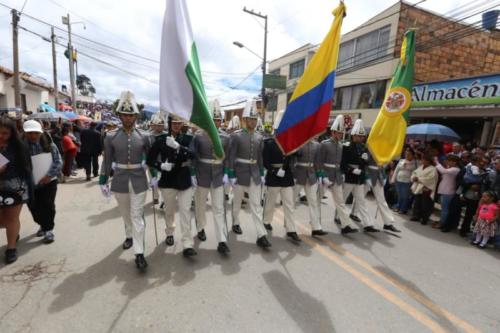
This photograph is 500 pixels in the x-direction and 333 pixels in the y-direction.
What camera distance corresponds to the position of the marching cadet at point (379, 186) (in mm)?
5340

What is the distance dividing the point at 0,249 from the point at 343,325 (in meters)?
4.36

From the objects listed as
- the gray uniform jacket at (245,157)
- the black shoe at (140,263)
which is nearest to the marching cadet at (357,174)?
the gray uniform jacket at (245,157)

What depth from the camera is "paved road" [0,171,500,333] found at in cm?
257

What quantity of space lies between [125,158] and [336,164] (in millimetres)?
3554

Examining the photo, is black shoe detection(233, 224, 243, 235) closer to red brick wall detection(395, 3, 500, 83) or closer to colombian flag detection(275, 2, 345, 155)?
colombian flag detection(275, 2, 345, 155)

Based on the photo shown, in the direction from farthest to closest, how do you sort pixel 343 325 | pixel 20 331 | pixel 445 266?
pixel 445 266 → pixel 343 325 → pixel 20 331

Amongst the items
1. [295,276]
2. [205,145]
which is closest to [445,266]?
[295,276]

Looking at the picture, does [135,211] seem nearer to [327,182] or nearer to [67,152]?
[327,182]

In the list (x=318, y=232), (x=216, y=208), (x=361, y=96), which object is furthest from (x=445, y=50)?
(x=216, y=208)

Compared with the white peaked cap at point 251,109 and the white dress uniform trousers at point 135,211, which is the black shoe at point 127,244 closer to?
the white dress uniform trousers at point 135,211

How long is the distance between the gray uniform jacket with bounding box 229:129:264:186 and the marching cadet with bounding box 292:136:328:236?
0.77 m

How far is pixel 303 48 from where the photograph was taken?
81.5 ft

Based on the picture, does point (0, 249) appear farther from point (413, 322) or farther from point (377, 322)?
point (413, 322)

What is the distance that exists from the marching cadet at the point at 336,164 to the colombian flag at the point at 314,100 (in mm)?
993
